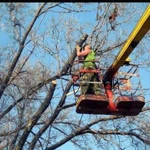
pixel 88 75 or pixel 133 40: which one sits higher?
pixel 133 40

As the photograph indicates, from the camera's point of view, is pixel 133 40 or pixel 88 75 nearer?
pixel 133 40

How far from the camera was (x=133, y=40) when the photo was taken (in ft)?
25.8

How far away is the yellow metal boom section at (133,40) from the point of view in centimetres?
718

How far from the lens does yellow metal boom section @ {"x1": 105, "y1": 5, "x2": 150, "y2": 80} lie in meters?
7.18

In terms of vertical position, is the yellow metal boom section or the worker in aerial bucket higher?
the yellow metal boom section

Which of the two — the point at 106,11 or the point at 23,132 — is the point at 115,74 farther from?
the point at 23,132

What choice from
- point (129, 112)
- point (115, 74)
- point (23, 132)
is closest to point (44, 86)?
point (23, 132)

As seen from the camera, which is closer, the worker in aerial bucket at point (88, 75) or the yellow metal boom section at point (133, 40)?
the yellow metal boom section at point (133, 40)

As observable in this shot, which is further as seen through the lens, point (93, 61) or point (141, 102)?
point (93, 61)

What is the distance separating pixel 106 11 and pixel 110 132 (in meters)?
4.01

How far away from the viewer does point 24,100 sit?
10.5m

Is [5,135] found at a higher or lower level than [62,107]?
lower

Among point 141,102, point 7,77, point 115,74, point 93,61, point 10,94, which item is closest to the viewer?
point 141,102

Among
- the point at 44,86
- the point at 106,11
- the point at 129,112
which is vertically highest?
the point at 106,11
